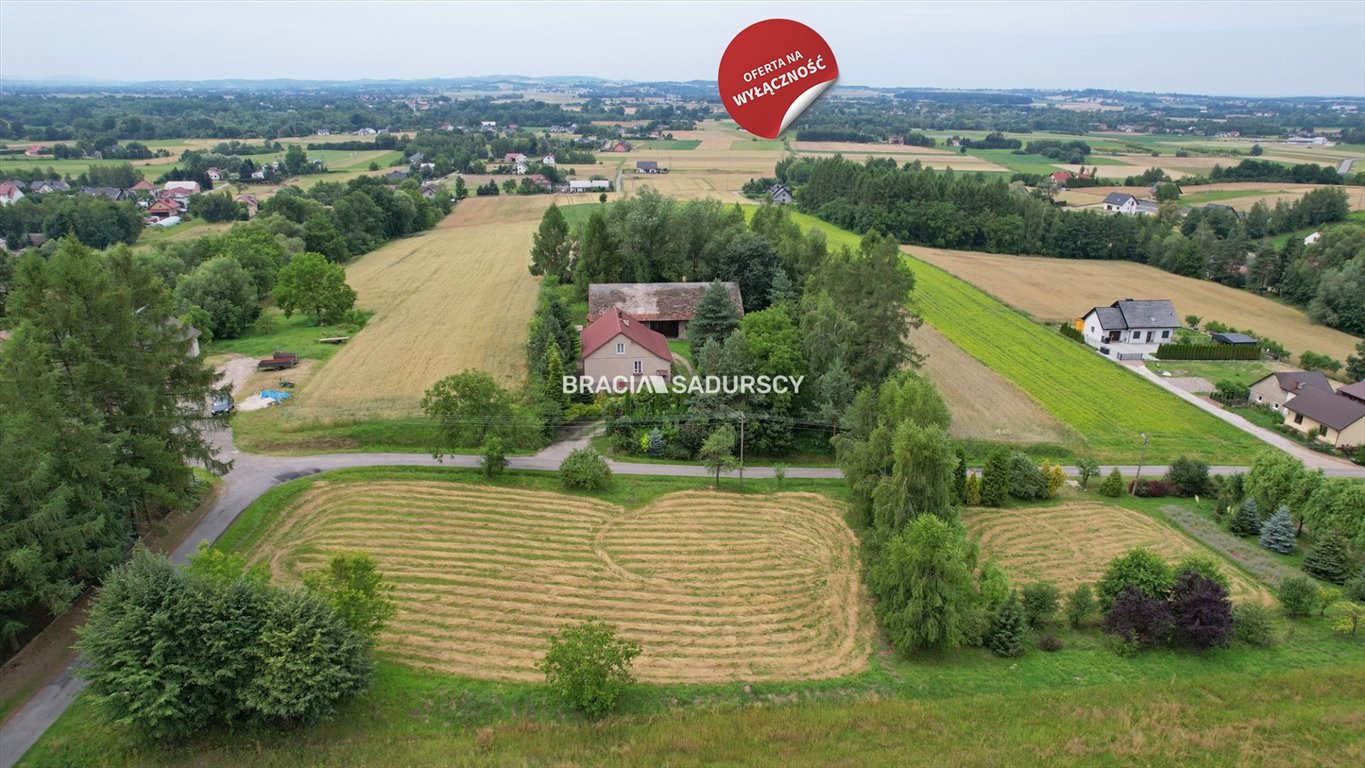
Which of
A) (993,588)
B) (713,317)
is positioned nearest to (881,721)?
(993,588)

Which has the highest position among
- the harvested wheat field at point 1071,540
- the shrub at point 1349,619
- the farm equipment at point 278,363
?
the farm equipment at point 278,363

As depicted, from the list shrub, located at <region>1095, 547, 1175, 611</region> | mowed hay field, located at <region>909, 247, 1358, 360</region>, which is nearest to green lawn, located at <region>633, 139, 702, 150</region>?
mowed hay field, located at <region>909, 247, 1358, 360</region>

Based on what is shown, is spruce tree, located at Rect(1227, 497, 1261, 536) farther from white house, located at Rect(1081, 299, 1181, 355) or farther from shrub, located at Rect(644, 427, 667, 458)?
shrub, located at Rect(644, 427, 667, 458)

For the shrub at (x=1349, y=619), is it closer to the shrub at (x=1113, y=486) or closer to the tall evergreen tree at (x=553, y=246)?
the shrub at (x=1113, y=486)

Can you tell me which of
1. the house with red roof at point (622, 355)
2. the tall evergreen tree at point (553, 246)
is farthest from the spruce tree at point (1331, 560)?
the tall evergreen tree at point (553, 246)

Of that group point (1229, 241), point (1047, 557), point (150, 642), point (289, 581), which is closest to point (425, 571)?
point (289, 581)

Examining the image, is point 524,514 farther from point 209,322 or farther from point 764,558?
point 209,322
